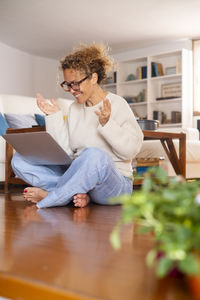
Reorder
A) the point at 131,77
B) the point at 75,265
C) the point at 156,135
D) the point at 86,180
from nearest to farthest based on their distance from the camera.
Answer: the point at 75,265 < the point at 86,180 < the point at 156,135 < the point at 131,77

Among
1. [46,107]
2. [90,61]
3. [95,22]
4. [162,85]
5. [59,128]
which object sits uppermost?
[95,22]

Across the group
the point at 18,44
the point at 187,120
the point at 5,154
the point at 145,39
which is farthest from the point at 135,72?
the point at 5,154

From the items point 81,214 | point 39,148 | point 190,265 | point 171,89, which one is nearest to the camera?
point 190,265

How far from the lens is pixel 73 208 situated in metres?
2.11

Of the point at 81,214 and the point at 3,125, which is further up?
the point at 3,125

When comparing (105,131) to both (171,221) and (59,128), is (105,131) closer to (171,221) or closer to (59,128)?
(59,128)

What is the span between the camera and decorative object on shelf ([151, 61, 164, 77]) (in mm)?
7734

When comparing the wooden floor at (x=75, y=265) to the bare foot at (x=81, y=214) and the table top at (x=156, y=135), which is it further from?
the table top at (x=156, y=135)

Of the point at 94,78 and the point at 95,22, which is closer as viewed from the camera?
the point at 94,78

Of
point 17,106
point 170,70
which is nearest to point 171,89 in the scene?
point 170,70

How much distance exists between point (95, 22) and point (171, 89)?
80.3 inches

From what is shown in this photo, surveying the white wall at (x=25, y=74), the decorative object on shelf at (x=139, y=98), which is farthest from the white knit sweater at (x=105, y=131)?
the decorative object on shelf at (x=139, y=98)

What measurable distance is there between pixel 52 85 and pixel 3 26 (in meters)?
2.29

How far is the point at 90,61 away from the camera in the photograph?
89.5 inches
